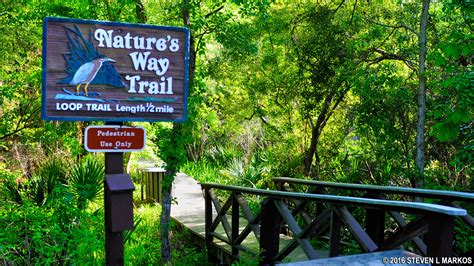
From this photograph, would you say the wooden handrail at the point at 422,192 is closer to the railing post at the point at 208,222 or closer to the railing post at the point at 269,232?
the railing post at the point at 269,232

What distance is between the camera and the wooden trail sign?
3.43m

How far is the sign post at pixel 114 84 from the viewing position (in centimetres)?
344

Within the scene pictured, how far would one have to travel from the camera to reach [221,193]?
10906 mm

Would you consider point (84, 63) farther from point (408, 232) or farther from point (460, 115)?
point (460, 115)

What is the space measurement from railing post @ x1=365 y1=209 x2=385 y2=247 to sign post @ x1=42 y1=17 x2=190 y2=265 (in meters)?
2.26

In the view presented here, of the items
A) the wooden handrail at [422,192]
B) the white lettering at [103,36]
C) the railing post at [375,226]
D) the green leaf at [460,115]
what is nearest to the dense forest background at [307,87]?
the green leaf at [460,115]

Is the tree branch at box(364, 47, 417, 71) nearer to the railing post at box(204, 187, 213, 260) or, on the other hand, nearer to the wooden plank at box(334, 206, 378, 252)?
the railing post at box(204, 187, 213, 260)

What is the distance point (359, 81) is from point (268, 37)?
Result: 2.74 m

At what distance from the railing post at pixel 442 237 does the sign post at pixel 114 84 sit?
2106 mm

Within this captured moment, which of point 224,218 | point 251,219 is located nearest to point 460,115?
point 251,219

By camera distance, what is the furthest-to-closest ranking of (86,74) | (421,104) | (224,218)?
(224,218) < (421,104) < (86,74)

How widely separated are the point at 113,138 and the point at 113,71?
52 centimetres

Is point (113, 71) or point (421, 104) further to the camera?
point (421, 104)

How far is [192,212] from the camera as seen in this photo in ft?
30.9
